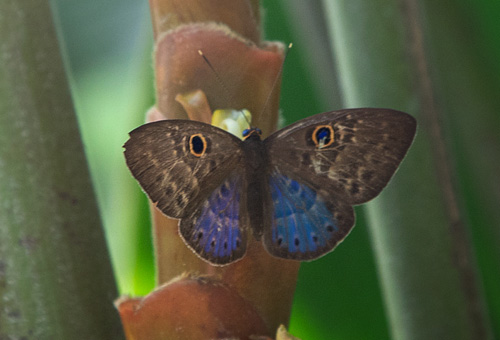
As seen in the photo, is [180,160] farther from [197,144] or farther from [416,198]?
[416,198]

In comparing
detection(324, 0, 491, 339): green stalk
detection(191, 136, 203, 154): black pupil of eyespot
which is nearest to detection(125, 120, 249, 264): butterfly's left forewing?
detection(191, 136, 203, 154): black pupil of eyespot

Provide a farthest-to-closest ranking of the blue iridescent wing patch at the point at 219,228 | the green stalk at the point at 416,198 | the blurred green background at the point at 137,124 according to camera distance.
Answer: the blurred green background at the point at 137,124 → the green stalk at the point at 416,198 → the blue iridescent wing patch at the point at 219,228

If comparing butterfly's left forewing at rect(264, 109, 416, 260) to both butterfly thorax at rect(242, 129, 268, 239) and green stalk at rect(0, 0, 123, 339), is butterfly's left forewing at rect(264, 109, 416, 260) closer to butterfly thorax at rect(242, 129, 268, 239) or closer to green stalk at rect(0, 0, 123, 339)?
butterfly thorax at rect(242, 129, 268, 239)

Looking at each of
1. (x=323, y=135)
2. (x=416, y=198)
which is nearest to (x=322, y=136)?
(x=323, y=135)

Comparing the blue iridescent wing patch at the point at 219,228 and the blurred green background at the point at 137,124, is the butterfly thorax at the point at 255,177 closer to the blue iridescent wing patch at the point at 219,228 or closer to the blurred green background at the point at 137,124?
the blue iridescent wing patch at the point at 219,228

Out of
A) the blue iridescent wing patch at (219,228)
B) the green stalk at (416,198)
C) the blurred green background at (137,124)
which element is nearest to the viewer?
the blue iridescent wing patch at (219,228)

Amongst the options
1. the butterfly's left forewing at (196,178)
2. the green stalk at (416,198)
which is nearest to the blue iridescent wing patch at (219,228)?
the butterfly's left forewing at (196,178)

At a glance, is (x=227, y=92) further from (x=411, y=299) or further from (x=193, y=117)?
(x=411, y=299)
